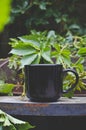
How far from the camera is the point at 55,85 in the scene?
1020mm

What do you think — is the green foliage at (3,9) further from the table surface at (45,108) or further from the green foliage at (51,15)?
the green foliage at (51,15)

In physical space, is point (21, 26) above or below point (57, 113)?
above

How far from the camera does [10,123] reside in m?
0.97

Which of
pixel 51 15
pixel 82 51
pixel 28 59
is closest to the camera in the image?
pixel 28 59

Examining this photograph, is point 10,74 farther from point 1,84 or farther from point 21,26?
point 21,26

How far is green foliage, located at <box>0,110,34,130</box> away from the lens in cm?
96

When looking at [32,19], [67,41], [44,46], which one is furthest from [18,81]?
[32,19]

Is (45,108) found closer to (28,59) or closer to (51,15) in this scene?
(28,59)

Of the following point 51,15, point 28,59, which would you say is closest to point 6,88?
point 28,59

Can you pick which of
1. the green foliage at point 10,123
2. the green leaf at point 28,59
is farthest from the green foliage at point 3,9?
the green leaf at point 28,59

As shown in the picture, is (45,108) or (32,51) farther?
(32,51)

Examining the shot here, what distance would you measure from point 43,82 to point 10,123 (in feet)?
0.49

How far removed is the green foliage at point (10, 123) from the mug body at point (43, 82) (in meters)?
0.08

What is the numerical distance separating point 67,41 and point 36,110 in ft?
2.56
